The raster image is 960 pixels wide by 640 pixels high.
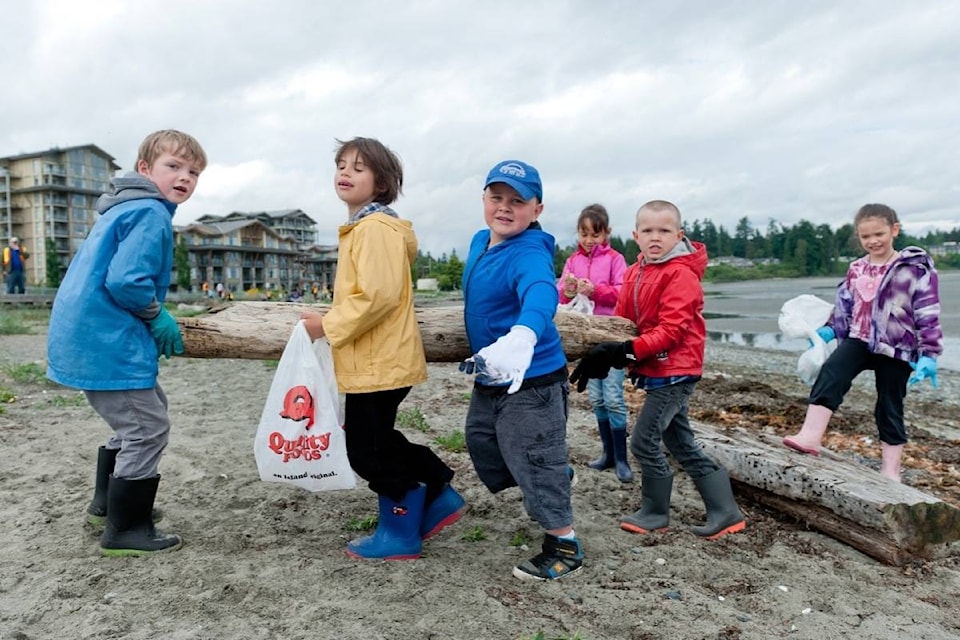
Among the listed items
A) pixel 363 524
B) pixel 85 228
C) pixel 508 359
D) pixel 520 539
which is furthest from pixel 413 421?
pixel 85 228

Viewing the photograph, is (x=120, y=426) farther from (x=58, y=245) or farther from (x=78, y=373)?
(x=58, y=245)

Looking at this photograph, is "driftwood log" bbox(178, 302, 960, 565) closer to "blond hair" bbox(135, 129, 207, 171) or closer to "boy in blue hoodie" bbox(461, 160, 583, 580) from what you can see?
"boy in blue hoodie" bbox(461, 160, 583, 580)

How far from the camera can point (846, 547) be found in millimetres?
3852

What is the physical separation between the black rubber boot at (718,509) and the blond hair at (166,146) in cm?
335

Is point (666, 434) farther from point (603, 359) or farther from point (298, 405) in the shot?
point (298, 405)

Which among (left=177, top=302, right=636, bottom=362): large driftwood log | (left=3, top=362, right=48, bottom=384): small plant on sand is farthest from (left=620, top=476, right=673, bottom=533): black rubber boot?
(left=3, top=362, right=48, bottom=384): small plant on sand

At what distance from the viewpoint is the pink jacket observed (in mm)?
5184

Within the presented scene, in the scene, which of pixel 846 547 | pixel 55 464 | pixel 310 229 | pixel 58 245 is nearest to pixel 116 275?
pixel 55 464

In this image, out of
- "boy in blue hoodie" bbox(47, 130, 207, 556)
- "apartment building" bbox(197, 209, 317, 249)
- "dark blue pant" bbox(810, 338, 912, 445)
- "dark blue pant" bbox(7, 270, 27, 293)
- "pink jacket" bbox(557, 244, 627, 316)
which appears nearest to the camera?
"boy in blue hoodie" bbox(47, 130, 207, 556)

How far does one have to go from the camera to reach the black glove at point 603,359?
377cm

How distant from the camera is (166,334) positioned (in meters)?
3.48

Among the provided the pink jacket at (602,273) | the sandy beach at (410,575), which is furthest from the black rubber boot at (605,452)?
the pink jacket at (602,273)

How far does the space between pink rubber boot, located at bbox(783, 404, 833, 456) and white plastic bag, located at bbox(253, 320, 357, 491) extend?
3.06 m

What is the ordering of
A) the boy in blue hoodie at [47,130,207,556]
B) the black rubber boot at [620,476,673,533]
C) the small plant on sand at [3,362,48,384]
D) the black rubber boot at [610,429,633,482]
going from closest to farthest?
1. the boy in blue hoodie at [47,130,207,556]
2. the black rubber boot at [620,476,673,533]
3. the black rubber boot at [610,429,633,482]
4. the small plant on sand at [3,362,48,384]
